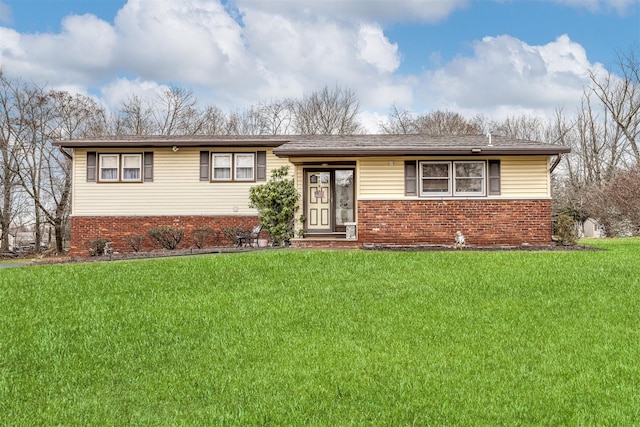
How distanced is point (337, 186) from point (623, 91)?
26.2m

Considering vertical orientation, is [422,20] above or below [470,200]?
above

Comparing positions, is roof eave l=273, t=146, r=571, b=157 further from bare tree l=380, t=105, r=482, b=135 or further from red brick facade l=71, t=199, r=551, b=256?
bare tree l=380, t=105, r=482, b=135

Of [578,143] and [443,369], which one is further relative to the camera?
[578,143]

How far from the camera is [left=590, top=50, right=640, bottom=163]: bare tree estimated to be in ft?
102

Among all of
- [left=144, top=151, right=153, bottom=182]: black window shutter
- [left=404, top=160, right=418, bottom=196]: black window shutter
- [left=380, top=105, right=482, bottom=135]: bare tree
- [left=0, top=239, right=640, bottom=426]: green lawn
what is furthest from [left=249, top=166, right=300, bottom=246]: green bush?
[left=380, top=105, right=482, bottom=135]: bare tree

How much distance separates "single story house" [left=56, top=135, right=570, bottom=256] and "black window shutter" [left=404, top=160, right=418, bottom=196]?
40 mm

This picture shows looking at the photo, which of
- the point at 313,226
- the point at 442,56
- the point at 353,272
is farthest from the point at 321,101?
the point at 353,272

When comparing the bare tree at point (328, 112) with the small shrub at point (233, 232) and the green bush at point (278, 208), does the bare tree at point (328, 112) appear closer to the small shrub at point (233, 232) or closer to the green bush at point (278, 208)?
the small shrub at point (233, 232)

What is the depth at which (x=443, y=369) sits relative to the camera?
4715mm

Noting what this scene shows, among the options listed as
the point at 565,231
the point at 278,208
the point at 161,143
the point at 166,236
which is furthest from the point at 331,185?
the point at 565,231

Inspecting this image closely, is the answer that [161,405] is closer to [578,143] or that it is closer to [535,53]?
[535,53]

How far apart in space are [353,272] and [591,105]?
3154 centimetres

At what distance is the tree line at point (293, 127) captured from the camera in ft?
81.3

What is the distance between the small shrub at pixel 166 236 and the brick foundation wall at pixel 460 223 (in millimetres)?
6339
